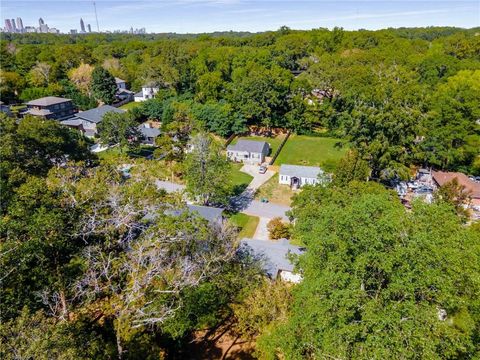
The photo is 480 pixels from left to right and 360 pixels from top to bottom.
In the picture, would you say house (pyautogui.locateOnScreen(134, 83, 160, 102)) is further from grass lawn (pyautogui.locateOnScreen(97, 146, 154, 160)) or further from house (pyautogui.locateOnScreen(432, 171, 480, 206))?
house (pyautogui.locateOnScreen(432, 171, 480, 206))

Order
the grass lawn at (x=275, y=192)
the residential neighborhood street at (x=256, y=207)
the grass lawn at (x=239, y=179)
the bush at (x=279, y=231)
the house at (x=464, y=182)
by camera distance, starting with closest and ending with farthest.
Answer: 1. the bush at (x=279, y=231)
2. the residential neighborhood street at (x=256, y=207)
3. the house at (x=464, y=182)
4. the grass lawn at (x=275, y=192)
5. the grass lawn at (x=239, y=179)

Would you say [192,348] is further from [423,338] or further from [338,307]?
[423,338]

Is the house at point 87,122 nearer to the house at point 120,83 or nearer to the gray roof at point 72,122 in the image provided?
the gray roof at point 72,122

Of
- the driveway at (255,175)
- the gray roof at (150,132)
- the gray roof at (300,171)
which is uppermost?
the gray roof at (150,132)

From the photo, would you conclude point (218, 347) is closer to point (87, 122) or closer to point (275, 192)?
point (275, 192)

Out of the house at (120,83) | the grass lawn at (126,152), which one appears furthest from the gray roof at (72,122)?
the house at (120,83)

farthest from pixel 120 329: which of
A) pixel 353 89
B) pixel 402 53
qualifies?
pixel 402 53

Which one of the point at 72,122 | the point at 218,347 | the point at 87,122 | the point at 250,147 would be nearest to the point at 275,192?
the point at 250,147
